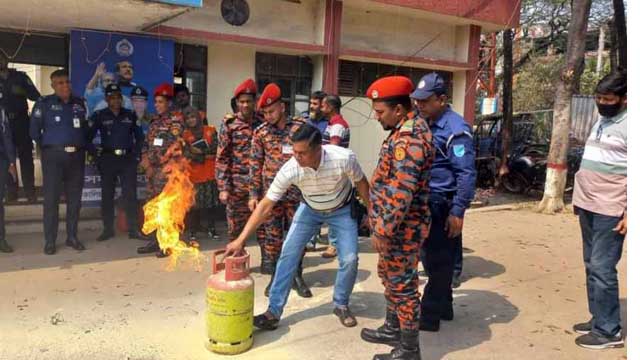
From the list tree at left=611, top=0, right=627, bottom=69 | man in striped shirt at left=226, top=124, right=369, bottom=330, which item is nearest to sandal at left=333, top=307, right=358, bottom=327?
man in striped shirt at left=226, top=124, right=369, bottom=330

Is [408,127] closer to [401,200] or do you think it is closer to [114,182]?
[401,200]

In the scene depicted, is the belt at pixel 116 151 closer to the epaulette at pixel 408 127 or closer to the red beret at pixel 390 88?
the red beret at pixel 390 88

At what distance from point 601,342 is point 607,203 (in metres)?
1.09

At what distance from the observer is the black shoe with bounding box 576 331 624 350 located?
3.98 metres

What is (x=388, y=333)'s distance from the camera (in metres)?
3.97

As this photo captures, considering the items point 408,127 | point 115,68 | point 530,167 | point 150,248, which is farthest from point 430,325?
point 530,167

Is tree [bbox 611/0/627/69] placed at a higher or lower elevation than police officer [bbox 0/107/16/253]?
higher

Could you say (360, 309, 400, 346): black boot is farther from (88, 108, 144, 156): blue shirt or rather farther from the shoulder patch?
(88, 108, 144, 156): blue shirt

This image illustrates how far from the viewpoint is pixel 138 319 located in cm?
430

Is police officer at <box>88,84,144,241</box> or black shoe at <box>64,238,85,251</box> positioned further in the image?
police officer at <box>88,84,144,241</box>

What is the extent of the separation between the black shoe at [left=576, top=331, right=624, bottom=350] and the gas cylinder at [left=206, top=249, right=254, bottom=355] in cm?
264

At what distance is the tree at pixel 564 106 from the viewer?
9.87 m

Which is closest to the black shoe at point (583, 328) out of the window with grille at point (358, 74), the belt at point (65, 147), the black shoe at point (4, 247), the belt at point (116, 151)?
the belt at point (116, 151)

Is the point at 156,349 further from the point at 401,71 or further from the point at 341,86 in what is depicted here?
the point at 401,71
